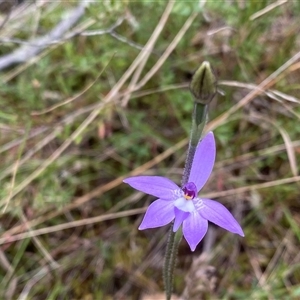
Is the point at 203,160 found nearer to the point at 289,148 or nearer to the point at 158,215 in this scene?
the point at 158,215

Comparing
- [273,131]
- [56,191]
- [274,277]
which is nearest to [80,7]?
[56,191]

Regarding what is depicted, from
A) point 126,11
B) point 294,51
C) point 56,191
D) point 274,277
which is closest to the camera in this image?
point 274,277

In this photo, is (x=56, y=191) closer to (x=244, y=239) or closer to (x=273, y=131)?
(x=244, y=239)

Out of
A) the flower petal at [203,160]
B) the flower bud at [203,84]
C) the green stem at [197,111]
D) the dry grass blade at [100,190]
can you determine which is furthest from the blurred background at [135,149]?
the flower bud at [203,84]

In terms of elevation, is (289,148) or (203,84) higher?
(203,84)

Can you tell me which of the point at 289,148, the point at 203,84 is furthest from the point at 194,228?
the point at 289,148

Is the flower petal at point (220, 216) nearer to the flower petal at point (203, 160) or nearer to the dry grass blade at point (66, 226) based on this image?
the flower petal at point (203, 160)

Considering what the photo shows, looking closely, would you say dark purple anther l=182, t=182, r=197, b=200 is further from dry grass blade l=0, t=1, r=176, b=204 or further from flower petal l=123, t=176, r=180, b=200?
dry grass blade l=0, t=1, r=176, b=204
